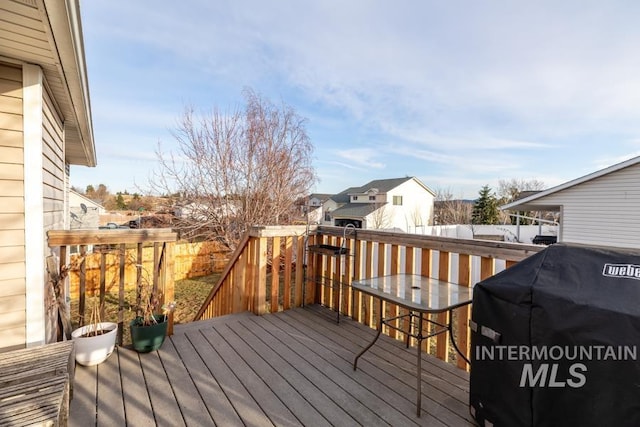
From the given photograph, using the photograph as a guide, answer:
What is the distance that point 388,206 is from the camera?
2464cm

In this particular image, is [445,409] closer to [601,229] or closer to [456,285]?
[456,285]

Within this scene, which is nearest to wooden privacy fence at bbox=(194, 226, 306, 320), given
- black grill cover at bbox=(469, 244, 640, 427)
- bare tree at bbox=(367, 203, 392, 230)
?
black grill cover at bbox=(469, 244, 640, 427)

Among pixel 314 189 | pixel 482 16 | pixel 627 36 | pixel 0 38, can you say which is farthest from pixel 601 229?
pixel 0 38

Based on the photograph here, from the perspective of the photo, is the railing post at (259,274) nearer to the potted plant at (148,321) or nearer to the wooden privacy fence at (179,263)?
the potted plant at (148,321)

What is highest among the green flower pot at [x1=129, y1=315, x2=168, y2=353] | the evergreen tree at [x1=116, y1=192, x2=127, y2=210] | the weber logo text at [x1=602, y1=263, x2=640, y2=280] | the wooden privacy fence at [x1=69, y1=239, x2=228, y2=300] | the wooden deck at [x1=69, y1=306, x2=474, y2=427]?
the evergreen tree at [x1=116, y1=192, x2=127, y2=210]

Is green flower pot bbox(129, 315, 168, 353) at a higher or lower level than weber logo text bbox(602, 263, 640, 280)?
lower

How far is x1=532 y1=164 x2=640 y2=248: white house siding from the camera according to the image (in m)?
7.95

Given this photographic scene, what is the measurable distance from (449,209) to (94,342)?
28.6 meters

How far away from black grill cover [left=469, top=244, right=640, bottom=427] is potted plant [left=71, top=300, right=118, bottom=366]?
99.9 inches

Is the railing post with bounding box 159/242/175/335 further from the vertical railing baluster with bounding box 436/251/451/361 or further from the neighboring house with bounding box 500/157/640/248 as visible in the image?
the neighboring house with bounding box 500/157/640/248

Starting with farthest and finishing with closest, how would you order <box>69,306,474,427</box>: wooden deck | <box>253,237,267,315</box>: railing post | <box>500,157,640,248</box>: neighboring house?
<box>500,157,640,248</box>: neighboring house
<box>253,237,267,315</box>: railing post
<box>69,306,474,427</box>: wooden deck

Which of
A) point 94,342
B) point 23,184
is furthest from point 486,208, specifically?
point 23,184

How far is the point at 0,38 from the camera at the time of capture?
1.59 metres

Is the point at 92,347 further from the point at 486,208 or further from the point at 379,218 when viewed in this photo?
the point at 486,208
